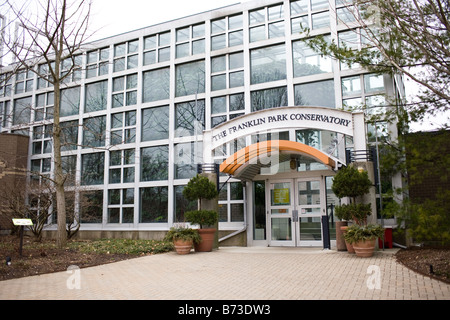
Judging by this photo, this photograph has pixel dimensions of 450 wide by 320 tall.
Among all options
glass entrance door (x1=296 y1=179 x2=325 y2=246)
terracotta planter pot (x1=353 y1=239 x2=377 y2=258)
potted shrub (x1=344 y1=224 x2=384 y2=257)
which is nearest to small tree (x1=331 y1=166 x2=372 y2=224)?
potted shrub (x1=344 y1=224 x2=384 y2=257)

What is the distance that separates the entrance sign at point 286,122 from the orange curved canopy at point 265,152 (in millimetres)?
614

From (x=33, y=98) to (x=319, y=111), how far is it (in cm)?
1603

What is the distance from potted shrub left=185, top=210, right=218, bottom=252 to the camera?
456 inches

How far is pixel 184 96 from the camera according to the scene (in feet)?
54.4

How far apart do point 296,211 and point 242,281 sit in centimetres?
622

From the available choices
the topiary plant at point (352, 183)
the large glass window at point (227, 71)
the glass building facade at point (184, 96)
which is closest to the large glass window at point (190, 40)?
the glass building facade at point (184, 96)

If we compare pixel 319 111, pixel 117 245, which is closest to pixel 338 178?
pixel 319 111

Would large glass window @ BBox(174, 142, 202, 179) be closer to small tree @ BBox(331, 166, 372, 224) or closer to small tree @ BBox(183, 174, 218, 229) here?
small tree @ BBox(183, 174, 218, 229)

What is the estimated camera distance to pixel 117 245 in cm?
1309

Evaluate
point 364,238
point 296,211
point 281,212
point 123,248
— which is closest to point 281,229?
point 281,212

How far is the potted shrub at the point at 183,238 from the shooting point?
11258 mm
